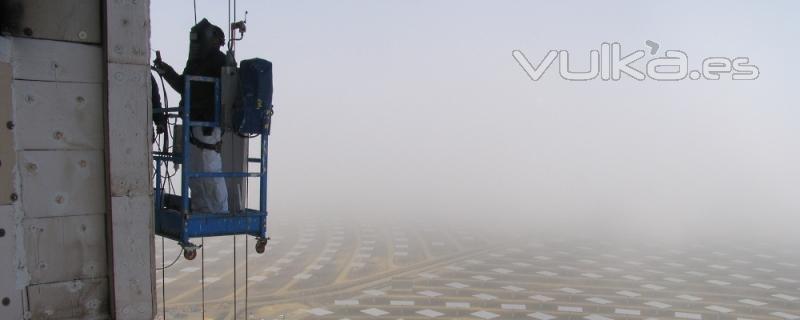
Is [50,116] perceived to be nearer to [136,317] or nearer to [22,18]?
[22,18]

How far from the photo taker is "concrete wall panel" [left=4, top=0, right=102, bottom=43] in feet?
11.5

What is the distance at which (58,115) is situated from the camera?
11.8 feet

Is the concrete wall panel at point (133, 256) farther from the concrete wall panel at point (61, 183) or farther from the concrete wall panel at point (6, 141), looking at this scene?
the concrete wall panel at point (6, 141)

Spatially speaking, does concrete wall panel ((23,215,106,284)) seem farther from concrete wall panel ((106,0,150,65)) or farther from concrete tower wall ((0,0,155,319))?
concrete wall panel ((106,0,150,65))

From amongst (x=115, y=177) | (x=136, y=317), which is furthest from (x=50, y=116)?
(x=136, y=317)

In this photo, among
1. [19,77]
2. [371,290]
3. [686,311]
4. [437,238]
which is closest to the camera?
[19,77]

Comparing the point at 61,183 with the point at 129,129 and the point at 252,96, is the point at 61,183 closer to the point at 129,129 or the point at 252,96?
the point at 129,129

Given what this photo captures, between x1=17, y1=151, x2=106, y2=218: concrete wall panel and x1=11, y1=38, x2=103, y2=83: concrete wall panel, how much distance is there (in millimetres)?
474

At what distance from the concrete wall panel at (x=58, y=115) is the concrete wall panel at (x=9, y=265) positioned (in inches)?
17.0

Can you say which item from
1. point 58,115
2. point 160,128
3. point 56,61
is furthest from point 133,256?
point 160,128

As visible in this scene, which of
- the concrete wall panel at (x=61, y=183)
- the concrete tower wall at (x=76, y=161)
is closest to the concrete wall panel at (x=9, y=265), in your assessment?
the concrete tower wall at (x=76, y=161)

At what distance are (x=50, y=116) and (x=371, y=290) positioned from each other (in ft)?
101

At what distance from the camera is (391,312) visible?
2941 cm

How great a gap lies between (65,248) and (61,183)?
411mm
